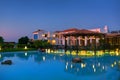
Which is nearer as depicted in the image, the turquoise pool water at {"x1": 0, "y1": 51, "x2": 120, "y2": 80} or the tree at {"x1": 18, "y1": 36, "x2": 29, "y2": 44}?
the turquoise pool water at {"x1": 0, "y1": 51, "x2": 120, "y2": 80}

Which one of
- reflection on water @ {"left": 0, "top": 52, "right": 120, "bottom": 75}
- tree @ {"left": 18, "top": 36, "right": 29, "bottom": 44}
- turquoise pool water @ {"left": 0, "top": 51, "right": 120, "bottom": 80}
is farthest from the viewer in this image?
tree @ {"left": 18, "top": 36, "right": 29, "bottom": 44}

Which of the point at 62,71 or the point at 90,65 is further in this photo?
the point at 90,65

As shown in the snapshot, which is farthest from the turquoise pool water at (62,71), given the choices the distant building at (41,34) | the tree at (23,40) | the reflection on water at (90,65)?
the distant building at (41,34)

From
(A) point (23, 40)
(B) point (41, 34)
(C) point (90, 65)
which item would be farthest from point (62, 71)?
(B) point (41, 34)

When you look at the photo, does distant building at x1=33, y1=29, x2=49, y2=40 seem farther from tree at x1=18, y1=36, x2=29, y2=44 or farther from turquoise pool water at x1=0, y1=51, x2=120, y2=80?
turquoise pool water at x1=0, y1=51, x2=120, y2=80

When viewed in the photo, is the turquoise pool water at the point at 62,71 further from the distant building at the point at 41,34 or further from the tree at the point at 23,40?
the distant building at the point at 41,34

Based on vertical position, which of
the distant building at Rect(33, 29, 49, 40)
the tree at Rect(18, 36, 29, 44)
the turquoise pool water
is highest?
the distant building at Rect(33, 29, 49, 40)

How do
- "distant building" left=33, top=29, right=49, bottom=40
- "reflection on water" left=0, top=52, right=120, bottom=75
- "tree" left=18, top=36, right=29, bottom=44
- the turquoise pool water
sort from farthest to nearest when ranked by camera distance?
"distant building" left=33, top=29, right=49, bottom=40
"tree" left=18, top=36, right=29, bottom=44
"reflection on water" left=0, top=52, right=120, bottom=75
the turquoise pool water

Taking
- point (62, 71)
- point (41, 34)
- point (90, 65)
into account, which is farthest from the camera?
point (41, 34)

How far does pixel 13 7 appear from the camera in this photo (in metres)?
23.3

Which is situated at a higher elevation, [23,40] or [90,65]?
[23,40]

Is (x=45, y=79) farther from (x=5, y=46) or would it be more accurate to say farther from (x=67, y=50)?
(x=5, y=46)

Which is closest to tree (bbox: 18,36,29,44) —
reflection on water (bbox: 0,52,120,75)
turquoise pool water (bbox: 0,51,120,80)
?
reflection on water (bbox: 0,52,120,75)

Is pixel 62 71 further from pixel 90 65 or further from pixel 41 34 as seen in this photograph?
pixel 41 34
